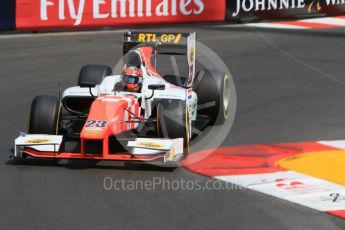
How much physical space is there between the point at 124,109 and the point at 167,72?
6.17 metres

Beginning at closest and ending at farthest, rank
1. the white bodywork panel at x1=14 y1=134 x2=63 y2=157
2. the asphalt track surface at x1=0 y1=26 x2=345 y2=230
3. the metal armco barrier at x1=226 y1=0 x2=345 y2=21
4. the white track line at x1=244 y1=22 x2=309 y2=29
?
the asphalt track surface at x1=0 y1=26 x2=345 y2=230
the white bodywork panel at x1=14 y1=134 x2=63 y2=157
the white track line at x1=244 y1=22 x2=309 y2=29
the metal armco barrier at x1=226 y1=0 x2=345 y2=21

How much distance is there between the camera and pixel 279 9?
2248 centimetres

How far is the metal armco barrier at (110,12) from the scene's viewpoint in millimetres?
19797

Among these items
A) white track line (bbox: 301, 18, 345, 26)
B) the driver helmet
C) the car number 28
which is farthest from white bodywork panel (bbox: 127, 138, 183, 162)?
white track line (bbox: 301, 18, 345, 26)

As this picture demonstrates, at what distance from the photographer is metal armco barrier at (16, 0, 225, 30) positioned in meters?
19.8

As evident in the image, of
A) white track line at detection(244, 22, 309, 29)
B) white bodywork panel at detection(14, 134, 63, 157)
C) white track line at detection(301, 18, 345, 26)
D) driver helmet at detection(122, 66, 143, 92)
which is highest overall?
white track line at detection(301, 18, 345, 26)

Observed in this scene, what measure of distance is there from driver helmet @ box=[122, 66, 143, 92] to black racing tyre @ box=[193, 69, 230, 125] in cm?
148

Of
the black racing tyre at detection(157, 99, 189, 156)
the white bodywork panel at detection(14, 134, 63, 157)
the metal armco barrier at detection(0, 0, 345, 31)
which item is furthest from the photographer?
the metal armco barrier at detection(0, 0, 345, 31)

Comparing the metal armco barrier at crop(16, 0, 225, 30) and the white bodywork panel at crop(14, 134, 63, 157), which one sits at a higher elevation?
the metal armco barrier at crop(16, 0, 225, 30)

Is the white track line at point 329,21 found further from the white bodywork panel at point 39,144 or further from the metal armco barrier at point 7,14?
the white bodywork panel at point 39,144

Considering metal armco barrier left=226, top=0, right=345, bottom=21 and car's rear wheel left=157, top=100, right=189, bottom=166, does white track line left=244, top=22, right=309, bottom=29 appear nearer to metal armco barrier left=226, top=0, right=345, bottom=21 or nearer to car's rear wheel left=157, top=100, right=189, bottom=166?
metal armco barrier left=226, top=0, right=345, bottom=21

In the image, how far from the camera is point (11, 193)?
7988 mm
